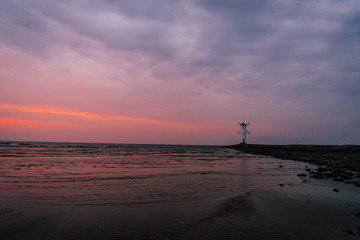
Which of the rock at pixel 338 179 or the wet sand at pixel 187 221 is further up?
the rock at pixel 338 179

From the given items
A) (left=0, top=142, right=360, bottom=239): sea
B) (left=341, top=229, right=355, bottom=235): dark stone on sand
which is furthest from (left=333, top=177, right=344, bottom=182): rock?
(left=341, top=229, right=355, bottom=235): dark stone on sand

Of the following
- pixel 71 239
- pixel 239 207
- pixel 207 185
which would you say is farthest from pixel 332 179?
pixel 71 239

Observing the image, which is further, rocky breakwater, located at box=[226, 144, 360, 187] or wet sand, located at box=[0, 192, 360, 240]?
rocky breakwater, located at box=[226, 144, 360, 187]

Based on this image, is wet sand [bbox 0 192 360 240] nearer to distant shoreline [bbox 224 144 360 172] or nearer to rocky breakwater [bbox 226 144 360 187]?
rocky breakwater [bbox 226 144 360 187]

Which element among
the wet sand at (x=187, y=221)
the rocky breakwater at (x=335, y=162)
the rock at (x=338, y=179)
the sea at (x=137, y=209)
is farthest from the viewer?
the rocky breakwater at (x=335, y=162)

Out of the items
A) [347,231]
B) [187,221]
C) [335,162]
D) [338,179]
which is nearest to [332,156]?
[335,162]

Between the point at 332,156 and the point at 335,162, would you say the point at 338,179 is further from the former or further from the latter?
the point at 332,156

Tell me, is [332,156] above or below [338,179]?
above

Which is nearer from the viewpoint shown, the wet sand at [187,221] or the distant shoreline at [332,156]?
the wet sand at [187,221]

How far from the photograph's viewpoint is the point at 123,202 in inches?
414

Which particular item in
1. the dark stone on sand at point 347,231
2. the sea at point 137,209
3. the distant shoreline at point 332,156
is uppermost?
the distant shoreline at point 332,156

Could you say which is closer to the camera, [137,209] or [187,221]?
[187,221]

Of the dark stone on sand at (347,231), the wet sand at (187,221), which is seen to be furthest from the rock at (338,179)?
the dark stone on sand at (347,231)

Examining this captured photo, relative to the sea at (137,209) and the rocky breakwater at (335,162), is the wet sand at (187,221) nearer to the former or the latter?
the sea at (137,209)
